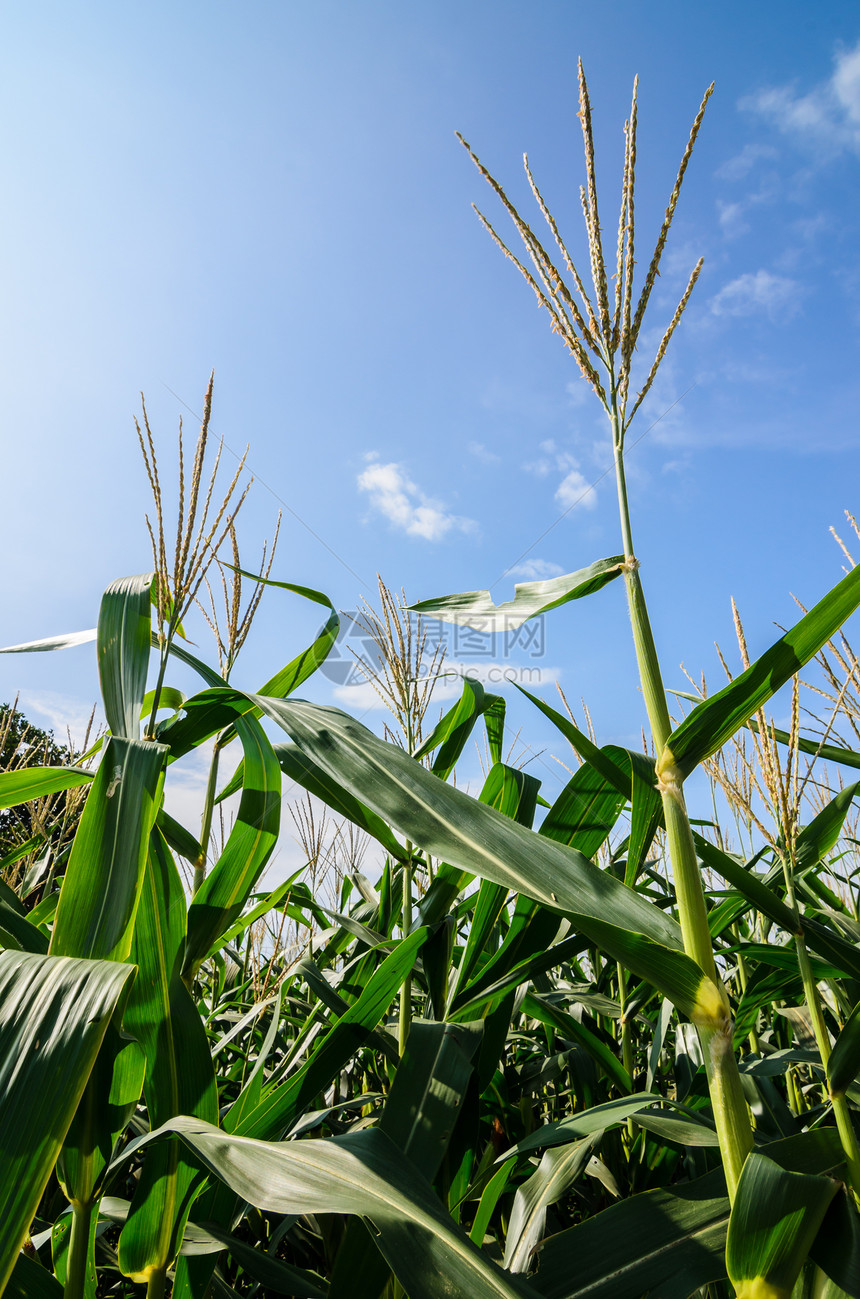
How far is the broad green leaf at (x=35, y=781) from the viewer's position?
101cm

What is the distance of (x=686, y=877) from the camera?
0.72 m

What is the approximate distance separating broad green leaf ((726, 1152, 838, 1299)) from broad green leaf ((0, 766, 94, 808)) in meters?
1.00

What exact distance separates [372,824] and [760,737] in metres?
0.71

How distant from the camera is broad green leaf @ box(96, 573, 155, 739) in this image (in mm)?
1000

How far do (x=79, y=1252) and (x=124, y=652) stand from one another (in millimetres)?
765

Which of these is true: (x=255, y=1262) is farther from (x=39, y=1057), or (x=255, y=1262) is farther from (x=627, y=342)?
(x=627, y=342)

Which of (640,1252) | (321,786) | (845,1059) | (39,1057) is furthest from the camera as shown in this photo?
(321,786)

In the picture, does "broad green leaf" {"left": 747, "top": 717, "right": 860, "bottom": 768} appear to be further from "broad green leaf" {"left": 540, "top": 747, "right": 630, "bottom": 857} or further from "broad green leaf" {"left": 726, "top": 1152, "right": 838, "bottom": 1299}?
"broad green leaf" {"left": 726, "top": 1152, "right": 838, "bottom": 1299}

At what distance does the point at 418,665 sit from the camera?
182 centimetres

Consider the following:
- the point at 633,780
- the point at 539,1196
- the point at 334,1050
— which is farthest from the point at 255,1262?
the point at 633,780

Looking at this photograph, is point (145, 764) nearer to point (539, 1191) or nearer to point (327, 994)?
point (327, 994)

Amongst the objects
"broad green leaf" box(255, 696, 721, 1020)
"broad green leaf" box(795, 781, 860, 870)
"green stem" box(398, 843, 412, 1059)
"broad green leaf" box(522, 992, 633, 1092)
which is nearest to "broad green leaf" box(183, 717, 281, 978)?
"broad green leaf" box(255, 696, 721, 1020)

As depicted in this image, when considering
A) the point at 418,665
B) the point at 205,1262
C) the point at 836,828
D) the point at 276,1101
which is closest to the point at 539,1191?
the point at 276,1101

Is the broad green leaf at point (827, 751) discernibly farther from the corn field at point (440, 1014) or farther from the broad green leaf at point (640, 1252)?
the broad green leaf at point (640, 1252)
